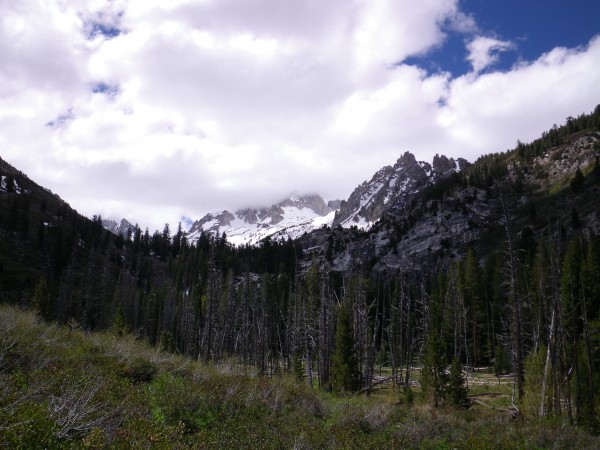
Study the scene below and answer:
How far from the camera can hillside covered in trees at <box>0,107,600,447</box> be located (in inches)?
685

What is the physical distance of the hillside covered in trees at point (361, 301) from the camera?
57.1ft

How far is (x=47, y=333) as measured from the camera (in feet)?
42.4

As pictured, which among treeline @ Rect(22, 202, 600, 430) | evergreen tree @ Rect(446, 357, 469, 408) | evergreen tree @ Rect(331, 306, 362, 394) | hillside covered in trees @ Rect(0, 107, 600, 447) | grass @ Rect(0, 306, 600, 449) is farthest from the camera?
evergreen tree @ Rect(331, 306, 362, 394)

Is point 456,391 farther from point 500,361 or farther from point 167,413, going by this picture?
point 500,361

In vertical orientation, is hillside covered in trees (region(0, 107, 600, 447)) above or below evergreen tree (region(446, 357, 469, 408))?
above

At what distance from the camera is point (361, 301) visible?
115ft

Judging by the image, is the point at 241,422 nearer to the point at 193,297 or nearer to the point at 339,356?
the point at 339,356

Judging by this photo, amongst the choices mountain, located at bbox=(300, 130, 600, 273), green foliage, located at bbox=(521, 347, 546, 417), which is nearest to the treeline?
green foliage, located at bbox=(521, 347, 546, 417)

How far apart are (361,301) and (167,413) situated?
87.7ft

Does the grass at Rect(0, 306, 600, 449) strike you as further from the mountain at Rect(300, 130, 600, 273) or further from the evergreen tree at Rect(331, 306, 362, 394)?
the mountain at Rect(300, 130, 600, 273)

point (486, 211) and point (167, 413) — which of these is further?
point (486, 211)

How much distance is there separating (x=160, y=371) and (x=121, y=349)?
180cm

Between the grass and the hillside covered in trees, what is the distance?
115 mm

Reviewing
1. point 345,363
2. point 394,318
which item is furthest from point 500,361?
point 345,363
